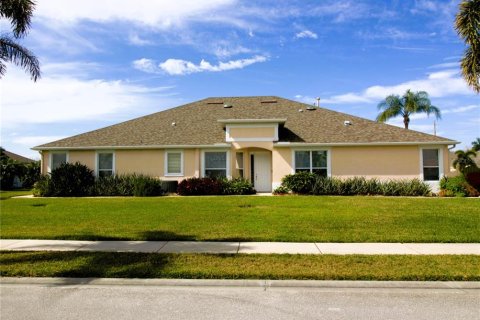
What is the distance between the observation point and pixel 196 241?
9133 mm

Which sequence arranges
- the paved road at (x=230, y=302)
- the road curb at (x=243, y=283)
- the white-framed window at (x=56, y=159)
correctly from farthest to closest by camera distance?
the white-framed window at (x=56, y=159) < the road curb at (x=243, y=283) < the paved road at (x=230, y=302)

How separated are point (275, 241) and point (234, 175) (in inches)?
503

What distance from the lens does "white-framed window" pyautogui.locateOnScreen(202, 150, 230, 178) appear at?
2180 cm

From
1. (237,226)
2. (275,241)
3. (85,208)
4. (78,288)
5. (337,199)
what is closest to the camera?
(78,288)

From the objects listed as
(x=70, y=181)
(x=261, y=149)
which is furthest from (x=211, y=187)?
(x=70, y=181)

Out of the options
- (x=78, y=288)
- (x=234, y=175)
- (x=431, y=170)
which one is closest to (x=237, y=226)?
(x=78, y=288)

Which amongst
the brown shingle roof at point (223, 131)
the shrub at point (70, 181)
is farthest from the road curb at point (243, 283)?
the brown shingle roof at point (223, 131)

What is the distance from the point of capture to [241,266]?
681 cm

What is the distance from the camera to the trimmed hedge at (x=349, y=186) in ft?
64.8

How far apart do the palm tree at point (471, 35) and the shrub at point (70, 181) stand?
19.1 meters

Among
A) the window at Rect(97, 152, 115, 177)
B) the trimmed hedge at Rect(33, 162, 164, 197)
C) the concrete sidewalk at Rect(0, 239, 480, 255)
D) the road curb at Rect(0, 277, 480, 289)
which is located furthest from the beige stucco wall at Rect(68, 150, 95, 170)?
the road curb at Rect(0, 277, 480, 289)

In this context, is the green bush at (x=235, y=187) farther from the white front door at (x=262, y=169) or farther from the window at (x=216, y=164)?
the white front door at (x=262, y=169)

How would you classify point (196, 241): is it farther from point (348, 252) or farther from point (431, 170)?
point (431, 170)

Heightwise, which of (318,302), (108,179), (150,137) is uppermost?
(150,137)
